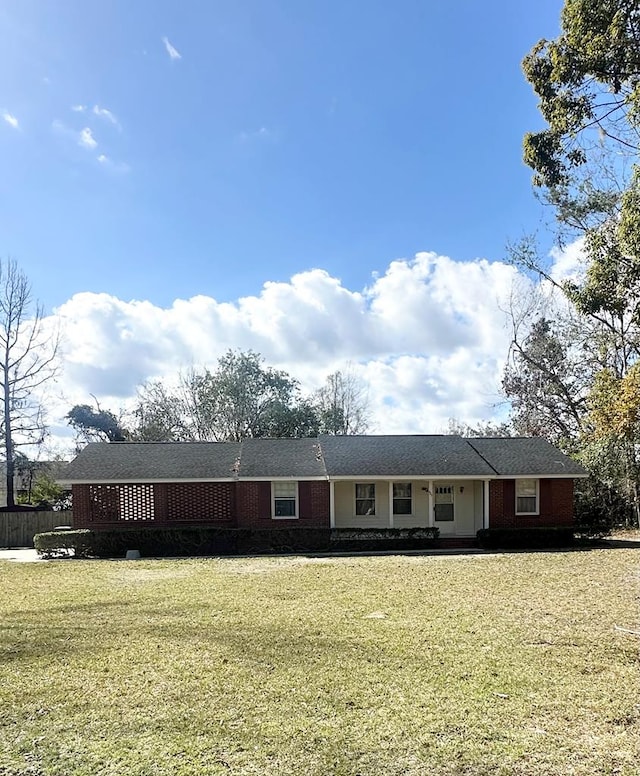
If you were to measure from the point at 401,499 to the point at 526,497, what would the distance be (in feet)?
14.0

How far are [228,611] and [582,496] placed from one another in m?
19.3

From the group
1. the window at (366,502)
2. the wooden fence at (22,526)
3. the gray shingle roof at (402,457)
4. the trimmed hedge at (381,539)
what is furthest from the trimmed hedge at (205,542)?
the wooden fence at (22,526)

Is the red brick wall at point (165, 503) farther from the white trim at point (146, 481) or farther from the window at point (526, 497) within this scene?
the window at point (526, 497)

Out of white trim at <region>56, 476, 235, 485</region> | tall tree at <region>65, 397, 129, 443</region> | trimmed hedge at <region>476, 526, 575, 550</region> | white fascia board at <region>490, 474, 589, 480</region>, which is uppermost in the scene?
tall tree at <region>65, 397, 129, 443</region>

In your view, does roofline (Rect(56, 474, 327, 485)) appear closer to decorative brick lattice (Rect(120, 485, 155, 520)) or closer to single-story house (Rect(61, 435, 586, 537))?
single-story house (Rect(61, 435, 586, 537))

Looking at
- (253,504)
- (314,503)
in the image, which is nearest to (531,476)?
(314,503)

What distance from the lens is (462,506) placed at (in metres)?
20.7

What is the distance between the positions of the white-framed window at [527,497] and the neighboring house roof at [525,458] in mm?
603

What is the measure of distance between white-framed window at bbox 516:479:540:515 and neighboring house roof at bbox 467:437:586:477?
0.60m

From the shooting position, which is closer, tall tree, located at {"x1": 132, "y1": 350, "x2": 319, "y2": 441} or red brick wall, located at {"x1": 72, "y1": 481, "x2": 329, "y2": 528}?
red brick wall, located at {"x1": 72, "y1": 481, "x2": 329, "y2": 528}

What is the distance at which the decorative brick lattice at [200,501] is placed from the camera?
19.5m

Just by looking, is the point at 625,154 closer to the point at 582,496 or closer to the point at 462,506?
the point at 462,506

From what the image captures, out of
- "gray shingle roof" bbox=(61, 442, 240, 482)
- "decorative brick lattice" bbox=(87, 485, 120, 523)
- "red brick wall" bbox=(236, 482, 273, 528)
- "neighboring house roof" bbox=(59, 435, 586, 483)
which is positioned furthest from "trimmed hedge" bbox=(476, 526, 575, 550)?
"decorative brick lattice" bbox=(87, 485, 120, 523)

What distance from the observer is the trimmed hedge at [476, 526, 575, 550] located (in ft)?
59.1
